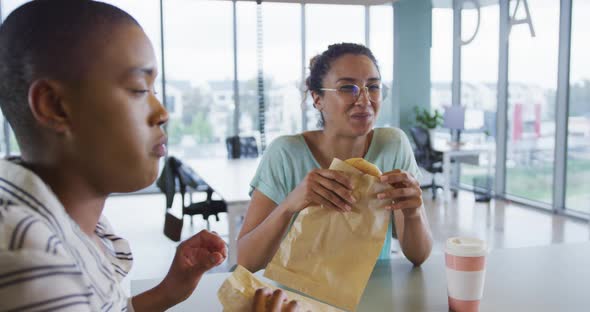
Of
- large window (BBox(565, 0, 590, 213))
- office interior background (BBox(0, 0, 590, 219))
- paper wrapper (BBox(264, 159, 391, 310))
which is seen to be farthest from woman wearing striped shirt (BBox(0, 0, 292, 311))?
large window (BBox(565, 0, 590, 213))

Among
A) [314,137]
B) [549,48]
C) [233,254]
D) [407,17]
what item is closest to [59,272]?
[314,137]

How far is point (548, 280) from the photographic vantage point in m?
1.29

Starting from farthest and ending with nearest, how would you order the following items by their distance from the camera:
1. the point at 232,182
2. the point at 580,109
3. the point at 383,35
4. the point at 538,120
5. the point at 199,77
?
the point at 383,35 < the point at 199,77 < the point at 538,120 < the point at 580,109 < the point at 232,182

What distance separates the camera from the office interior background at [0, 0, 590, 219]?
6805mm

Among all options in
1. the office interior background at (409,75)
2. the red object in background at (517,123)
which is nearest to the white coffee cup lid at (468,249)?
the office interior background at (409,75)

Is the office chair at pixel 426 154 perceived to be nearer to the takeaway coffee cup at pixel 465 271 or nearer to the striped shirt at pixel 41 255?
the takeaway coffee cup at pixel 465 271

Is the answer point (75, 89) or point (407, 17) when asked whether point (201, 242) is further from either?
point (407, 17)

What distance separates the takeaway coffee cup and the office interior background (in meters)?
5.79

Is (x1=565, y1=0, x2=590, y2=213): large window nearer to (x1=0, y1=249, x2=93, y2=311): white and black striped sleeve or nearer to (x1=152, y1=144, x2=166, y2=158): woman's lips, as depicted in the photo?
(x1=152, y1=144, x2=166, y2=158): woman's lips

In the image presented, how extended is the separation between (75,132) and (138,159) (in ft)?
0.29

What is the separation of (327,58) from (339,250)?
0.79 metres

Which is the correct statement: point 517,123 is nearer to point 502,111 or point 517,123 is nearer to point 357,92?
point 502,111

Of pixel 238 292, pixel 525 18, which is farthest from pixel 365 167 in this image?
pixel 525 18

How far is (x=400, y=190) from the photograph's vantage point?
3.72 ft
